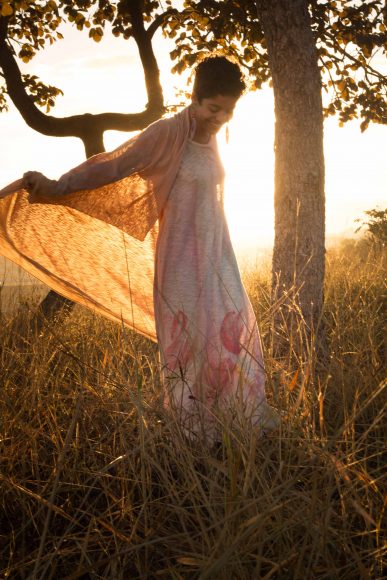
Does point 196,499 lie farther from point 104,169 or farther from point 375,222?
point 375,222

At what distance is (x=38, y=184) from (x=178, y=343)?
948mm

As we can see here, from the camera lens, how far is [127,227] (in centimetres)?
276

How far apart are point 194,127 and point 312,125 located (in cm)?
119

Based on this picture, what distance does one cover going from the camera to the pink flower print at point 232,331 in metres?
2.55

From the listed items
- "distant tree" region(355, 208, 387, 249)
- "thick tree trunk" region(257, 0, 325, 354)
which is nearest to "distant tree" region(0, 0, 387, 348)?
"thick tree trunk" region(257, 0, 325, 354)

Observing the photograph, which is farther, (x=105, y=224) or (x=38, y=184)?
(x=105, y=224)

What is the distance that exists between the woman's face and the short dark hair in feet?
0.06

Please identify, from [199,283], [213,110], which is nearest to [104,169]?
[213,110]

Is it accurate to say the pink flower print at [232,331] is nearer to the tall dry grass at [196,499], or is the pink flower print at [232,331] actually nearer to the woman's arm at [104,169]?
the tall dry grass at [196,499]

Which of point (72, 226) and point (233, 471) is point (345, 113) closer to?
point (72, 226)

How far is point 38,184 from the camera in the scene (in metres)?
2.46

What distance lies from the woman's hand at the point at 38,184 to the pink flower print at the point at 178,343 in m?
0.81

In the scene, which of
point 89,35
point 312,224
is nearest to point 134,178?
point 312,224

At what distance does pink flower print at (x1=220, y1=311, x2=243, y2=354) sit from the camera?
255cm
